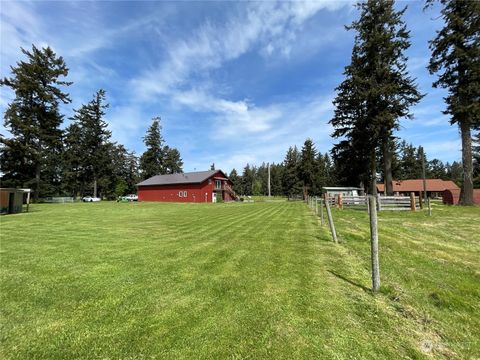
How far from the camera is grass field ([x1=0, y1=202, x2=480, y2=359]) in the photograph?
11.0 ft

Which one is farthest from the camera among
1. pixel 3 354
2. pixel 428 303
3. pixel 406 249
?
pixel 406 249

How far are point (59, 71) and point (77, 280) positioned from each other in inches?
2082

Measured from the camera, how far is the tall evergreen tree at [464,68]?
Result: 82.2 ft

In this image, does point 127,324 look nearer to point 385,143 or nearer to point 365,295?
point 365,295

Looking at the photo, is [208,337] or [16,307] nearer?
[208,337]

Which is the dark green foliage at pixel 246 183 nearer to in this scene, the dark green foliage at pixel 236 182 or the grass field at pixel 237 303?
the dark green foliage at pixel 236 182

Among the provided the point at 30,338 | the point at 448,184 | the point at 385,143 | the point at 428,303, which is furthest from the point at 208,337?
the point at 448,184

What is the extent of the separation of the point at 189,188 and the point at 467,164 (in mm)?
42407

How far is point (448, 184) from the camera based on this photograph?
2803 inches

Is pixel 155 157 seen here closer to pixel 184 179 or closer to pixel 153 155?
pixel 153 155

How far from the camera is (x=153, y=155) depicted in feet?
262

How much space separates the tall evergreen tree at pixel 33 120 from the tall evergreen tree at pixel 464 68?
52887 mm

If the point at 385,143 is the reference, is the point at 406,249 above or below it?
below

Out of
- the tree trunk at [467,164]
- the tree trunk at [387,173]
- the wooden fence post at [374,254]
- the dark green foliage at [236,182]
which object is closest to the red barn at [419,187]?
the tree trunk at [387,173]
